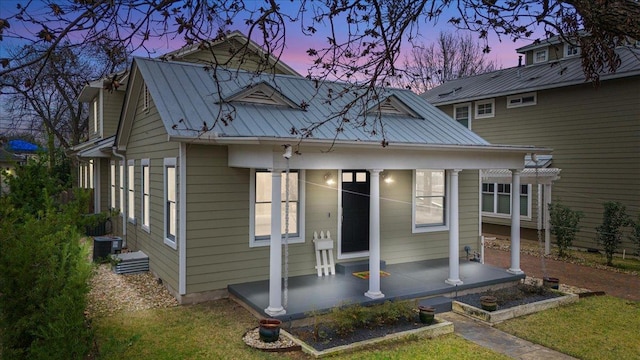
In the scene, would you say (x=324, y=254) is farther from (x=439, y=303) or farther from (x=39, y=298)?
(x=39, y=298)

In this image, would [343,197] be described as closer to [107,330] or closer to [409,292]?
[409,292]

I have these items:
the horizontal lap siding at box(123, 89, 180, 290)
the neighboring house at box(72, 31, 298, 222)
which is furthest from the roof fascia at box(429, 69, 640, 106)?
the horizontal lap siding at box(123, 89, 180, 290)

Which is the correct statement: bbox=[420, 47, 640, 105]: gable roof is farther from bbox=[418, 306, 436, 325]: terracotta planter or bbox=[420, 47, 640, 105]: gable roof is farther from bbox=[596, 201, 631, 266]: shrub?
bbox=[418, 306, 436, 325]: terracotta planter

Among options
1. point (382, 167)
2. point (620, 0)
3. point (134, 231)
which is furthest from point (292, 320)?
point (134, 231)

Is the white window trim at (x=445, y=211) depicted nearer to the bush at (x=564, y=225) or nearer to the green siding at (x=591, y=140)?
the bush at (x=564, y=225)

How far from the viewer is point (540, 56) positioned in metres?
20.8

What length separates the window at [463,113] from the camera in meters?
19.4

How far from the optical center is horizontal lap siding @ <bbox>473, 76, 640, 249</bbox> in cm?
1352

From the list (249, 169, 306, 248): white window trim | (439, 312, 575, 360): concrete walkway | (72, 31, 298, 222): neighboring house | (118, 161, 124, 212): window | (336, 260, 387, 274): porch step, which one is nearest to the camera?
(439, 312, 575, 360): concrete walkway

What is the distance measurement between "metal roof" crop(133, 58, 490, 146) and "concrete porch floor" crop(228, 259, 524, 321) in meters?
2.86

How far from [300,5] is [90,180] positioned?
1838 centimetres

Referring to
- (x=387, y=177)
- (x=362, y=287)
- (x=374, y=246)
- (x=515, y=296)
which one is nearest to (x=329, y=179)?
(x=387, y=177)

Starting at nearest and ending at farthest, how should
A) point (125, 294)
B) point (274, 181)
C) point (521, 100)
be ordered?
point (274, 181)
point (125, 294)
point (521, 100)

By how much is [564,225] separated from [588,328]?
6.88 meters
